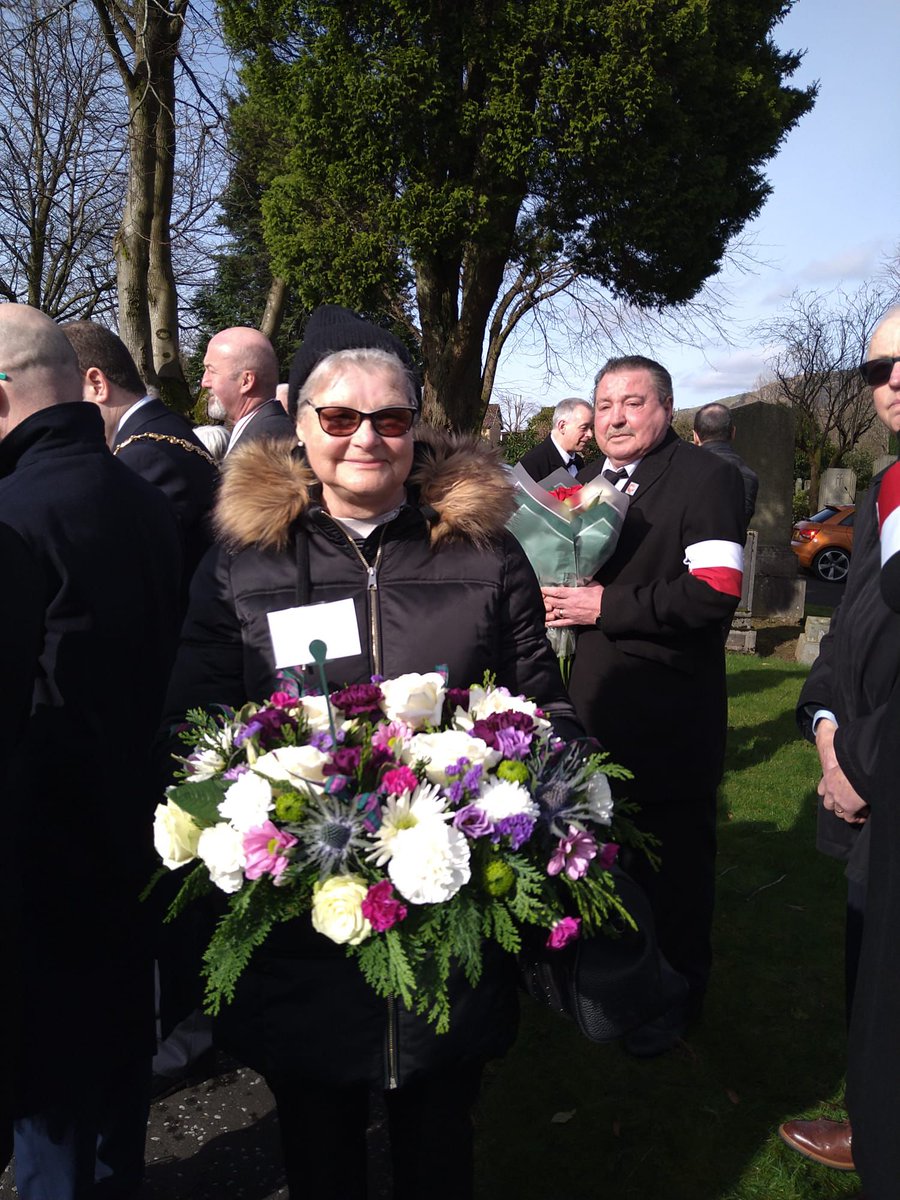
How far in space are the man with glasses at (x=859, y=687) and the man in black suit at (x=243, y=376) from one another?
2828 mm

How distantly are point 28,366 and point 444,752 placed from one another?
1.50m

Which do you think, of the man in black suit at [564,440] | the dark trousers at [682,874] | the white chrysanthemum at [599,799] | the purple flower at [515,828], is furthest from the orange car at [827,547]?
the purple flower at [515,828]

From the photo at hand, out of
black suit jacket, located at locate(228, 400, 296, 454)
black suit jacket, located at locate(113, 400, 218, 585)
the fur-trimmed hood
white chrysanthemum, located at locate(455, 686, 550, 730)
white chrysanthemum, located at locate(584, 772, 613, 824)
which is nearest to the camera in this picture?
white chrysanthemum, located at locate(584, 772, 613, 824)

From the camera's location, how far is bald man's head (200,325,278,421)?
4.73 m

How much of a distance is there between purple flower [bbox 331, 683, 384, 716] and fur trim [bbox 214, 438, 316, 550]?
21.4 inches

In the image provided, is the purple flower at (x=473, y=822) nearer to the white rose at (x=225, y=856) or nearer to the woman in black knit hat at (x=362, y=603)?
the white rose at (x=225, y=856)

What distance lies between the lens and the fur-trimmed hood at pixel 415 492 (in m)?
2.19

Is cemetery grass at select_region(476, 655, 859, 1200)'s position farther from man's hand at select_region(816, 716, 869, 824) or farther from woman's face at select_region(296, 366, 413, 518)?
woman's face at select_region(296, 366, 413, 518)

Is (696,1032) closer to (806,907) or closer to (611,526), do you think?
(806,907)

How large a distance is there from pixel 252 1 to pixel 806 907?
15797 mm

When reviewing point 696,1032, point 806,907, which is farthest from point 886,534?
point 806,907

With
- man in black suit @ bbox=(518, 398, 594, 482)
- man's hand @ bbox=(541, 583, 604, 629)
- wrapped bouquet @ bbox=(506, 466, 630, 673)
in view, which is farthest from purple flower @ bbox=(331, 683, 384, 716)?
man in black suit @ bbox=(518, 398, 594, 482)

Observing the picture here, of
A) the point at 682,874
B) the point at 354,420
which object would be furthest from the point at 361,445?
the point at 682,874

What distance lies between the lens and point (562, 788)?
169 centimetres
